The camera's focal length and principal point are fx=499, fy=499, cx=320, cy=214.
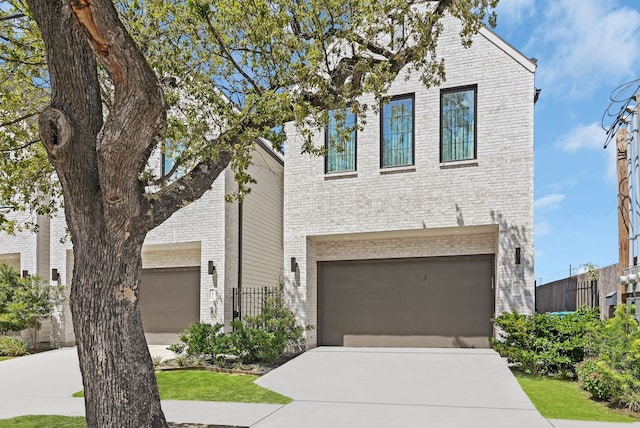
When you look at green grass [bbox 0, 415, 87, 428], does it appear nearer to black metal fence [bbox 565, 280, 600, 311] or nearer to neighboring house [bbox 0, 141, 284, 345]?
neighboring house [bbox 0, 141, 284, 345]

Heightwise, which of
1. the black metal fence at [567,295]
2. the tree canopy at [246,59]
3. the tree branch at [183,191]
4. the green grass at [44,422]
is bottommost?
the green grass at [44,422]

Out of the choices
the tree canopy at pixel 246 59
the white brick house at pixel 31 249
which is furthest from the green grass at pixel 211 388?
the white brick house at pixel 31 249

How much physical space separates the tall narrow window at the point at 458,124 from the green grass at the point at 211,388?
6953 millimetres

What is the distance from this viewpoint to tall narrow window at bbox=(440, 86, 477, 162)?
39.5 feet

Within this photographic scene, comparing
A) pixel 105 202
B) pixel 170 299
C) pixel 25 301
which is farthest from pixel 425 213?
pixel 25 301

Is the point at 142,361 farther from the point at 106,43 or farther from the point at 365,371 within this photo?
the point at 365,371

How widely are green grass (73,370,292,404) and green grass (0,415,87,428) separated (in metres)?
1.57

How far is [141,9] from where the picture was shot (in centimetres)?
750

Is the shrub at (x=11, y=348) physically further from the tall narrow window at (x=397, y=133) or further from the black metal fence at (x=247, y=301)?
the tall narrow window at (x=397, y=133)

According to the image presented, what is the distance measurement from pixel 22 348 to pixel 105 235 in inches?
456

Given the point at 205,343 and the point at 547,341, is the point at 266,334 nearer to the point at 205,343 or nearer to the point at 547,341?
the point at 205,343

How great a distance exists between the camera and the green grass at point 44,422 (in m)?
6.41

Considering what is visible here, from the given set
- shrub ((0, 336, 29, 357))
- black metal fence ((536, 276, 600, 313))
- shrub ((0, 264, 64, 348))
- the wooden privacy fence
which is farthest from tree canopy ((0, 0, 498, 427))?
shrub ((0, 336, 29, 357))

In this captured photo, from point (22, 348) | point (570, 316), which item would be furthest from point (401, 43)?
point (22, 348)
